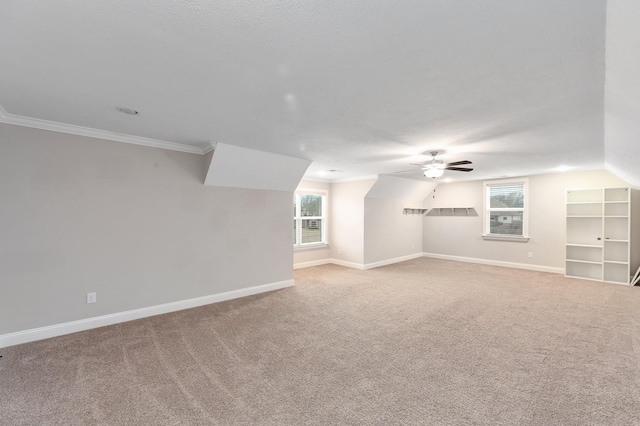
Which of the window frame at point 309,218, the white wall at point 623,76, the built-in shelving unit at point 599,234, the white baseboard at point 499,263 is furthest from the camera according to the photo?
the window frame at point 309,218

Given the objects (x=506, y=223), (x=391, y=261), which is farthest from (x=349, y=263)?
(x=506, y=223)

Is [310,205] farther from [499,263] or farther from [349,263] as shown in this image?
[499,263]

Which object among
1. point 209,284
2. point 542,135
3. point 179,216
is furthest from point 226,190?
point 542,135

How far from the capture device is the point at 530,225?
6746 millimetres

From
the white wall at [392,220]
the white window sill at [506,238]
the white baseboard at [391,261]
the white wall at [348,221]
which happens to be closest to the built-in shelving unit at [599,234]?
the white window sill at [506,238]

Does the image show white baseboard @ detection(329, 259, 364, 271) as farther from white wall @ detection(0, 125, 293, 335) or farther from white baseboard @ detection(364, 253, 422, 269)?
white wall @ detection(0, 125, 293, 335)

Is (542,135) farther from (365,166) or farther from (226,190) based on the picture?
(226,190)

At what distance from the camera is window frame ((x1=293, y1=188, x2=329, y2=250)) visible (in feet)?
23.2

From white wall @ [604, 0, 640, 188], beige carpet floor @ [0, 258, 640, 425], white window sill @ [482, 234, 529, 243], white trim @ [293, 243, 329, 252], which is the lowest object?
beige carpet floor @ [0, 258, 640, 425]

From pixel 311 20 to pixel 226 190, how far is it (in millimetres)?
3451

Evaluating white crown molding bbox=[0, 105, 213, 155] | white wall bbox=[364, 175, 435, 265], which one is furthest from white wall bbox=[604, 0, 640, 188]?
white wall bbox=[364, 175, 435, 265]

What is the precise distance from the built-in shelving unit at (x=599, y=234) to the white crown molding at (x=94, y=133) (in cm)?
751

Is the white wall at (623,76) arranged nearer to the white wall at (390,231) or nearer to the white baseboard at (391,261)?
the white wall at (390,231)

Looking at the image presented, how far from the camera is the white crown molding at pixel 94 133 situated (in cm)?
292
